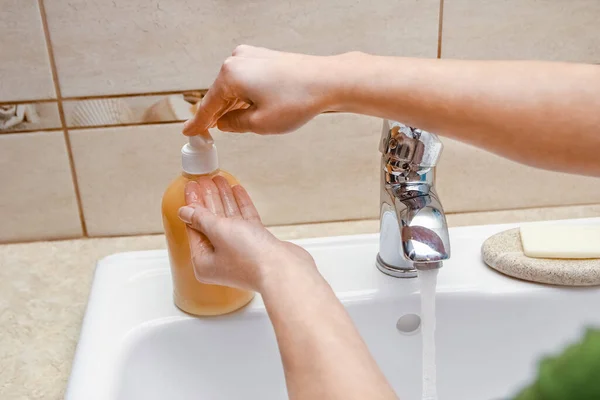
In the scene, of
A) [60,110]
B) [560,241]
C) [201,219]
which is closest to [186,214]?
[201,219]

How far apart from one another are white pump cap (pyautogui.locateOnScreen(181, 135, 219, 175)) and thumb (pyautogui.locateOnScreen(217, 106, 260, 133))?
0.02 m

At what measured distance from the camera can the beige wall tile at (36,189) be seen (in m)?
0.62

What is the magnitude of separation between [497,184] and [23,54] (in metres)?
0.52

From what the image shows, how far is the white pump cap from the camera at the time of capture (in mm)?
498

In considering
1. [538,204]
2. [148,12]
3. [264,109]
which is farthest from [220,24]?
[538,204]

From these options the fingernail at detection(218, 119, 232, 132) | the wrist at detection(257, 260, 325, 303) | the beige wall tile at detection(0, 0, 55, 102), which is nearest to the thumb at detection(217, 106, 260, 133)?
the fingernail at detection(218, 119, 232, 132)

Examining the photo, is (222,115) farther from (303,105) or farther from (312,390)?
(312,390)

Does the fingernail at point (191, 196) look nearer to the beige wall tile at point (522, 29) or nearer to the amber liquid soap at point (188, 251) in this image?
the amber liquid soap at point (188, 251)

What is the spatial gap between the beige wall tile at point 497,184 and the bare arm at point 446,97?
0.24 meters

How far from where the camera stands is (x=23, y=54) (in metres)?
0.59

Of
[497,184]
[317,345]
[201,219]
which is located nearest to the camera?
[317,345]

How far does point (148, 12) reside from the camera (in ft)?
1.91

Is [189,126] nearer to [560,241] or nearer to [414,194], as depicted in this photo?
[414,194]

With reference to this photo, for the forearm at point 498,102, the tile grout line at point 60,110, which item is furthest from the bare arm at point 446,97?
the tile grout line at point 60,110
